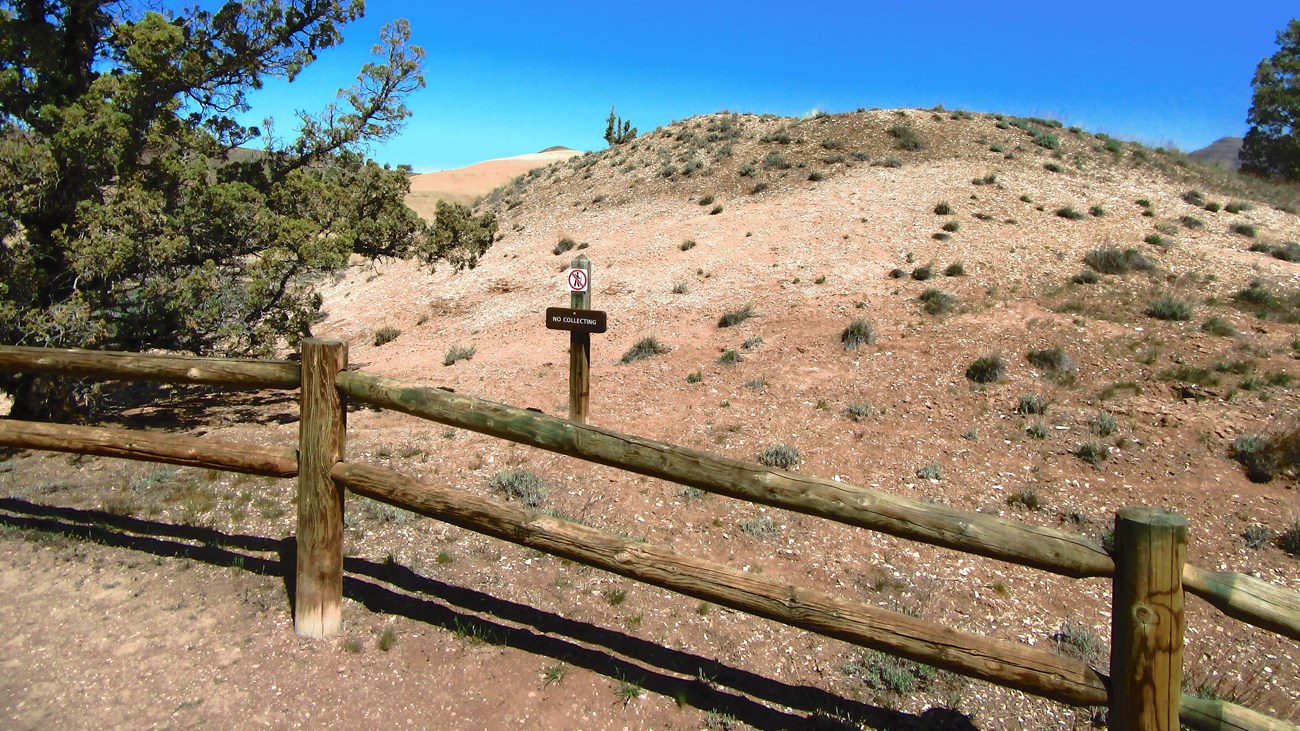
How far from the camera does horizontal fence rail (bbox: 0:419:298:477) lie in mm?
4320

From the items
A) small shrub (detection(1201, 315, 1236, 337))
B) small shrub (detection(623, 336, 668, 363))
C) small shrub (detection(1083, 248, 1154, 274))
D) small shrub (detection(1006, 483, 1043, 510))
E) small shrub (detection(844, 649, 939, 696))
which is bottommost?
small shrub (detection(844, 649, 939, 696))

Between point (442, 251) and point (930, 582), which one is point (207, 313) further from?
point (930, 582)

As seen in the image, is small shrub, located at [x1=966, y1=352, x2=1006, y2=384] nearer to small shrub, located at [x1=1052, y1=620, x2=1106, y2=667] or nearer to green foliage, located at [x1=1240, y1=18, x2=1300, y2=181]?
small shrub, located at [x1=1052, y1=620, x2=1106, y2=667]

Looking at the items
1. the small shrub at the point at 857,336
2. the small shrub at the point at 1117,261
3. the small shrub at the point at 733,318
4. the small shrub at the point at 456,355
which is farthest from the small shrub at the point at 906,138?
the small shrub at the point at 456,355

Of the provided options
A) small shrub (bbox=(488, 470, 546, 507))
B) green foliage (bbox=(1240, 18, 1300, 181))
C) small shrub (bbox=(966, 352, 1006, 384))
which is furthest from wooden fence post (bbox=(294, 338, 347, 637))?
green foliage (bbox=(1240, 18, 1300, 181))

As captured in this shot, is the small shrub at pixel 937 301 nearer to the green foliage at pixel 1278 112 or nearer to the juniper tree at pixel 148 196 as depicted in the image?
the juniper tree at pixel 148 196

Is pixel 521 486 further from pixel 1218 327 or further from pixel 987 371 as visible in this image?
pixel 1218 327

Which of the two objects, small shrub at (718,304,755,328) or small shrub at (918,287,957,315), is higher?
small shrub at (918,287,957,315)

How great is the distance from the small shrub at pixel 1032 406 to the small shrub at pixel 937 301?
11.5 feet

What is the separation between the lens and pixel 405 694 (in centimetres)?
387

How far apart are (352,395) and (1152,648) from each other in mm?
3808

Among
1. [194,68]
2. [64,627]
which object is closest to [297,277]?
[194,68]

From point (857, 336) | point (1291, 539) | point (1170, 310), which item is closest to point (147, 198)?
point (857, 336)

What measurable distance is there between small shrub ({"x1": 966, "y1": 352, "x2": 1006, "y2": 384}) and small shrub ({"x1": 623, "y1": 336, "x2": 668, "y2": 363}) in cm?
470
